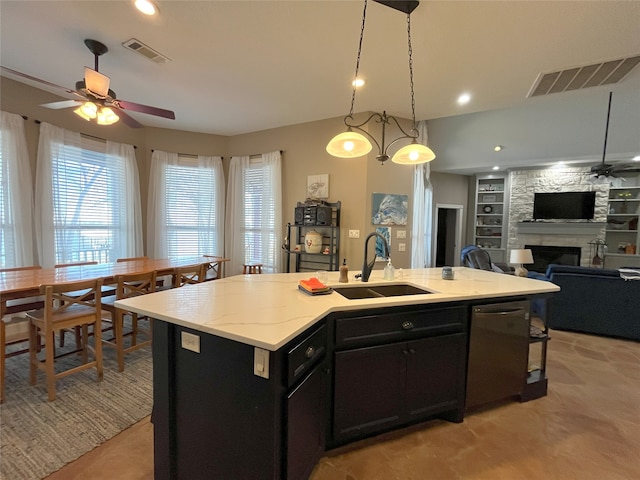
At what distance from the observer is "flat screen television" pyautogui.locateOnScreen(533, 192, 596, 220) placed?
21.2 feet

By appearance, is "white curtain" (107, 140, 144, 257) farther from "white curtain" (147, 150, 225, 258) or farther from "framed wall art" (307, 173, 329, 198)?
"framed wall art" (307, 173, 329, 198)

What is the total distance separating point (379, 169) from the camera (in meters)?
4.08

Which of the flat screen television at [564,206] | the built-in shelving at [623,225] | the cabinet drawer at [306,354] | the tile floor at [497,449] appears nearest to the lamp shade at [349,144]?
the cabinet drawer at [306,354]

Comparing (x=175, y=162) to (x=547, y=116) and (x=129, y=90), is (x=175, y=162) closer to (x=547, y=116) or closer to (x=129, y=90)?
(x=129, y=90)

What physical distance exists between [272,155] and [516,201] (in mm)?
6258

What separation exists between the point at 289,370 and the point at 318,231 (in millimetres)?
3314

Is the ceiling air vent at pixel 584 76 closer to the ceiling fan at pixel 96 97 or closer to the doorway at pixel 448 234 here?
the ceiling fan at pixel 96 97

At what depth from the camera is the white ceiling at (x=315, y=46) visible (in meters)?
2.07

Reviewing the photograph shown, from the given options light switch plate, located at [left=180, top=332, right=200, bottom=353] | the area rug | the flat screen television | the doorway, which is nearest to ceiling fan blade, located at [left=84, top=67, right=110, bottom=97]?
light switch plate, located at [left=180, top=332, right=200, bottom=353]

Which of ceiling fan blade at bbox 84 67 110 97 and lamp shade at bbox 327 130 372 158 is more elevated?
ceiling fan blade at bbox 84 67 110 97

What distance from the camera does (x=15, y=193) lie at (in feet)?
10.6

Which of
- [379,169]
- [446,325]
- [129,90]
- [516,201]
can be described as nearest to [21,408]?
[446,325]

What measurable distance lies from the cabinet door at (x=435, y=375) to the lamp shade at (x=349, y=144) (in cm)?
144

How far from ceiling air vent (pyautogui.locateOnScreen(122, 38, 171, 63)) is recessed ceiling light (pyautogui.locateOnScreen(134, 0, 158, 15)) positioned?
0.47m
